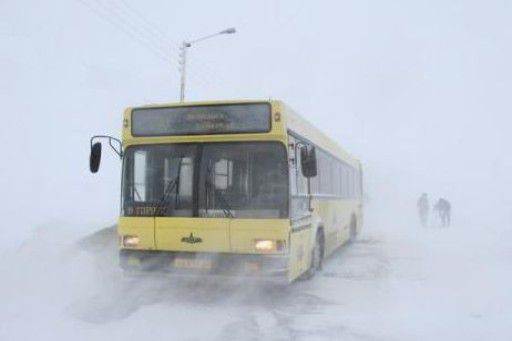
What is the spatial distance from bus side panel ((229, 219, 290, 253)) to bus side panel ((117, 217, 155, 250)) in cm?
124

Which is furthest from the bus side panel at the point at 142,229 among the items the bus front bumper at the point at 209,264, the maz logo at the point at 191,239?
the maz logo at the point at 191,239

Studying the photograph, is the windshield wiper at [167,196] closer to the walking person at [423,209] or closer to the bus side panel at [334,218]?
the bus side panel at [334,218]

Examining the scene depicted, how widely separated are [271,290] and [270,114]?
321 centimetres

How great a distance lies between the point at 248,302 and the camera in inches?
408

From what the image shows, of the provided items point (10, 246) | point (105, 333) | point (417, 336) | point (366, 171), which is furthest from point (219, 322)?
point (366, 171)

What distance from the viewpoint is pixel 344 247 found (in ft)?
66.7

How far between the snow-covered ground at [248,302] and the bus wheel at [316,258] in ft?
0.73

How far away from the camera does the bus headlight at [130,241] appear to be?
1015 cm

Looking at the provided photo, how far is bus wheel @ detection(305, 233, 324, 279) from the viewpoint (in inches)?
476

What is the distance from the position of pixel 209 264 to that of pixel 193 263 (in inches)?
9.6

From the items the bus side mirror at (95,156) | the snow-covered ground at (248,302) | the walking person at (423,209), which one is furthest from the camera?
the walking person at (423,209)

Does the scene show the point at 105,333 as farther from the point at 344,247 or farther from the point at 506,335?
the point at 344,247

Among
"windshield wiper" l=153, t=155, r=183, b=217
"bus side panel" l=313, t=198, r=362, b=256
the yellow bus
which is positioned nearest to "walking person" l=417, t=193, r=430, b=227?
"bus side panel" l=313, t=198, r=362, b=256

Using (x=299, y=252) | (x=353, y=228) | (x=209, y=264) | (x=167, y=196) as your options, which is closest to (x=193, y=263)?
(x=209, y=264)
